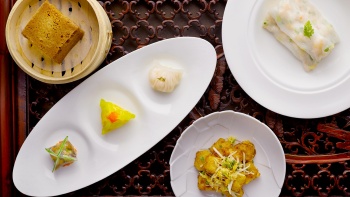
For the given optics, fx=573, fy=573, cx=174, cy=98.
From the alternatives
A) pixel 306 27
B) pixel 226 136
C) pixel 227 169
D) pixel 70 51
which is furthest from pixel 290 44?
pixel 70 51

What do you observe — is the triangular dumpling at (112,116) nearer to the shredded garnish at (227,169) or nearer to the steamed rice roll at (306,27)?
the shredded garnish at (227,169)

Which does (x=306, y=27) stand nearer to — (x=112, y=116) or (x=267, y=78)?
(x=267, y=78)

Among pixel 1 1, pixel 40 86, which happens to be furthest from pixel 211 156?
pixel 1 1

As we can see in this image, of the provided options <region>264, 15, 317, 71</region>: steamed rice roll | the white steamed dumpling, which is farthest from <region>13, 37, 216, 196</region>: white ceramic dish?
<region>264, 15, 317, 71</region>: steamed rice roll

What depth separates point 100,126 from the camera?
7.64 feet

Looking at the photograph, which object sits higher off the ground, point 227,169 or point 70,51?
point 70,51

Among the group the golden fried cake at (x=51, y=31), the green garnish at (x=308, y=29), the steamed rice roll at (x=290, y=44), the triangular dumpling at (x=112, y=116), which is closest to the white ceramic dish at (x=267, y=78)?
the steamed rice roll at (x=290, y=44)

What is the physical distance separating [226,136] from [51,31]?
31.8 inches

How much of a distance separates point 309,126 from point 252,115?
237 millimetres

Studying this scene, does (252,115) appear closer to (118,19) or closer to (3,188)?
(118,19)

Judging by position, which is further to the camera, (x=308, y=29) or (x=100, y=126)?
(x=100, y=126)

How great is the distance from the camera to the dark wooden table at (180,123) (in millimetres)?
2330

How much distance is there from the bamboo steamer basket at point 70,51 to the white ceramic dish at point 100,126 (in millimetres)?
88

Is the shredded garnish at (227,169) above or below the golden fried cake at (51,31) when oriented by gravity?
below
